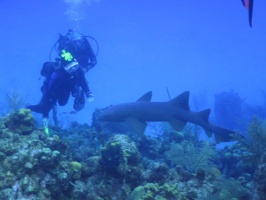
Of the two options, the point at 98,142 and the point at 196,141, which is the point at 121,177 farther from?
the point at 196,141

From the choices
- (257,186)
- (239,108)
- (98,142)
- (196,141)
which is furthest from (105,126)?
(239,108)

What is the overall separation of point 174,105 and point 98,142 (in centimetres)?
307

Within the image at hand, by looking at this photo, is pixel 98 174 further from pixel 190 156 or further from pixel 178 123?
pixel 178 123

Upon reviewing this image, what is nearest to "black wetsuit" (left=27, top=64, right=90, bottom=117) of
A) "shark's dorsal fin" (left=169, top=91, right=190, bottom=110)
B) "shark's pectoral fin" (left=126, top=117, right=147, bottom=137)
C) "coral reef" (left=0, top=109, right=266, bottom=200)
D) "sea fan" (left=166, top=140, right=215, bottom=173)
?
"shark's pectoral fin" (left=126, top=117, right=147, bottom=137)

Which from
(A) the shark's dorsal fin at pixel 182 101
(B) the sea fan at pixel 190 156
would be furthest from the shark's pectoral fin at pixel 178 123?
(B) the sea fan at pixel 190 156

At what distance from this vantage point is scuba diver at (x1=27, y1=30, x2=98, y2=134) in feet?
32.2

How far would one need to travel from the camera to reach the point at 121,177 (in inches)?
243

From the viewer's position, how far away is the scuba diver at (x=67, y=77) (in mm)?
9820

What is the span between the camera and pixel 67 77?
10.0m

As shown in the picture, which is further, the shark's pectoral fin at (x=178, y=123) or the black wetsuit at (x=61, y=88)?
the black wetsuit at (x=61, y=88)

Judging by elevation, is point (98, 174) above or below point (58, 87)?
below

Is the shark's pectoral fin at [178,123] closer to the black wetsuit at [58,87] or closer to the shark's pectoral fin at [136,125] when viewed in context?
the shark's pectoral fin at [136,125]

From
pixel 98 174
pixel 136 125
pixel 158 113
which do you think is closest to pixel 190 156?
pixel 158 113

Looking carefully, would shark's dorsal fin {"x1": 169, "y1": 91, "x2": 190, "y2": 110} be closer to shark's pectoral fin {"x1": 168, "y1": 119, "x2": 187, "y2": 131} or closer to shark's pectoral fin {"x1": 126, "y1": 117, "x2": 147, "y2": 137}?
shark's pectoral fin {"x1": 168, "y1": 119, "x2": 187, "y2": 131}
